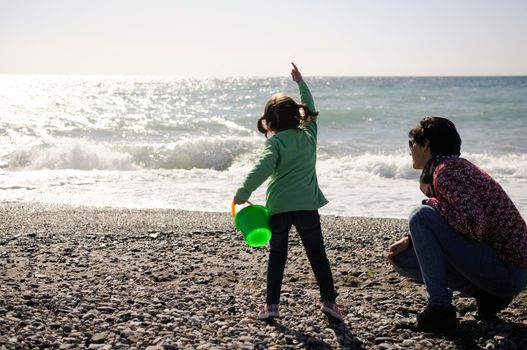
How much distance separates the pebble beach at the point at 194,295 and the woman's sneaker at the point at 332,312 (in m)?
0.06

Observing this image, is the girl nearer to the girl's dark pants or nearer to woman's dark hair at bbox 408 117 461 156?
the girl's dark pants

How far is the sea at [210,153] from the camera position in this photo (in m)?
11.5

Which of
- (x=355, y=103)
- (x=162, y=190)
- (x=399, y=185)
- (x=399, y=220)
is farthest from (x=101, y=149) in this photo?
(x=355, y=103)

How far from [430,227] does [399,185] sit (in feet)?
31.7

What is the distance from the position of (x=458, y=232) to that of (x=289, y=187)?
1135 millimetres

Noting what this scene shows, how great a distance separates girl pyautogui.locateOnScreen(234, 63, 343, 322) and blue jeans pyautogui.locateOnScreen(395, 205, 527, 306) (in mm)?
710

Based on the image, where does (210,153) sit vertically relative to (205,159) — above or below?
above

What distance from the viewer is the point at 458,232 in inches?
137

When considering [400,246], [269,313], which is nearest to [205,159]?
[269,313]

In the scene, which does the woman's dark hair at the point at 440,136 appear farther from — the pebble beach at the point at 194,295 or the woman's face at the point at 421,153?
the pebble beach at the point at 194,295

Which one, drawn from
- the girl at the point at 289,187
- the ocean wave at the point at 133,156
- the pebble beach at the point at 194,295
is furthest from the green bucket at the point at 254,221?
the ocean wave at the point at 133,156

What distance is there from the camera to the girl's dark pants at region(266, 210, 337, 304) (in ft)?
12.9

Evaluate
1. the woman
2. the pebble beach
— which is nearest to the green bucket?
the pebble beach

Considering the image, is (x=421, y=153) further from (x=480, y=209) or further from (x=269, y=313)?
(x=269, y=313)
